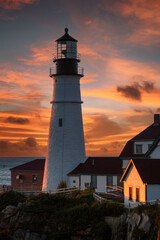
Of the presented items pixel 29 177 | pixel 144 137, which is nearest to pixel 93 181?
pixel 144 137

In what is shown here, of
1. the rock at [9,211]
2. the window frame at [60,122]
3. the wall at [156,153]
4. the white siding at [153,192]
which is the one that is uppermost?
the window frame at [60,122]

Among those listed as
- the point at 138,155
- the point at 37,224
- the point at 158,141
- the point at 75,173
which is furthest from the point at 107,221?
the point at 75,173

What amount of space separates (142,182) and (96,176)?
51.3 ft

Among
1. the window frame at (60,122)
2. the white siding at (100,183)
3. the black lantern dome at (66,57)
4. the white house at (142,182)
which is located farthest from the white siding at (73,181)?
the white house at (142,182)

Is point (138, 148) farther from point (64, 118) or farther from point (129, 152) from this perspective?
point (64, 118)

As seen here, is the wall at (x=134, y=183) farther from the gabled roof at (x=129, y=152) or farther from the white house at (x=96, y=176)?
the white house at (x=96, y=176)

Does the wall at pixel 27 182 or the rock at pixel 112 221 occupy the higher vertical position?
the wall at pixel 27 182

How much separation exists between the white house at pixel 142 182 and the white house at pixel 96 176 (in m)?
11.7

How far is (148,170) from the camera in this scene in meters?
32.2

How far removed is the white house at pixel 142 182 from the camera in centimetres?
3083

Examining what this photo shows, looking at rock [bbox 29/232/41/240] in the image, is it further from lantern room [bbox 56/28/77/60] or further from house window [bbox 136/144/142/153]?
lantern room [bbox 56/28/77/60]

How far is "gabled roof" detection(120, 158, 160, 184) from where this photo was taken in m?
31.1

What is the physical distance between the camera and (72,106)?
47469 mm

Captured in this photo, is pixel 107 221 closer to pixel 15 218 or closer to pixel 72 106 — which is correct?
pixel 15 218
